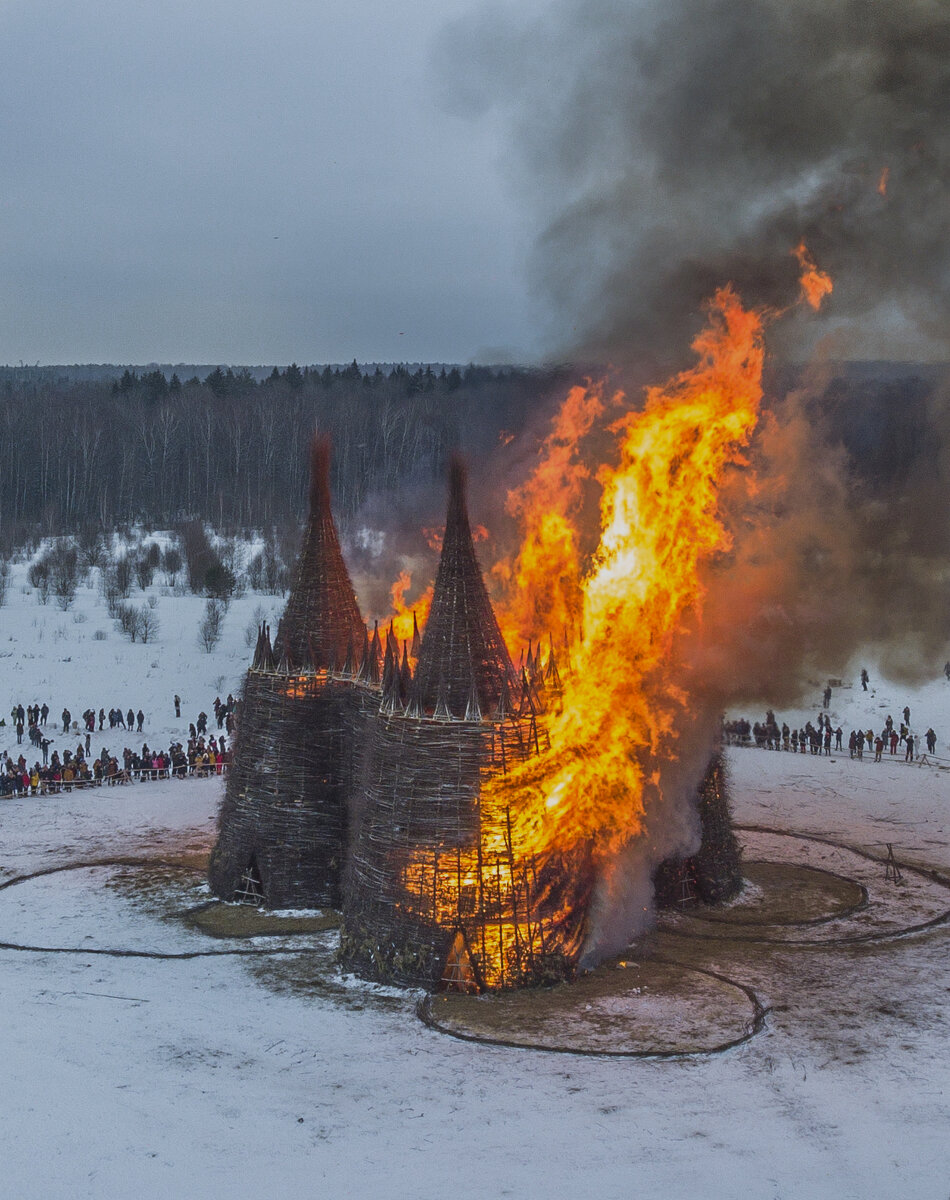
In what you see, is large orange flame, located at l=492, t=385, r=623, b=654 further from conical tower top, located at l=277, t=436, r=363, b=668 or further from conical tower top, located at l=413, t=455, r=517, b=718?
conical tower top, located at l=413, t=455, r=517, b=718


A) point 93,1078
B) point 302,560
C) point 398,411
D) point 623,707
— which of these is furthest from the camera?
point 398,411

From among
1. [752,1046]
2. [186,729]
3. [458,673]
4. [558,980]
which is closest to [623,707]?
[458,673]

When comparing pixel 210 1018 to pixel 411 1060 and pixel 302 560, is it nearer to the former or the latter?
pixel 411 1060

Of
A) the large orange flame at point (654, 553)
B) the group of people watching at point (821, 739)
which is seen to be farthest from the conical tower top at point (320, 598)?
the group of people watching at point (821, 739)

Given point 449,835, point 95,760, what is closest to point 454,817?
point 449,835

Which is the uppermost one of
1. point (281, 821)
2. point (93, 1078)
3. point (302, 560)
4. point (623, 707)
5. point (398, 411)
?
point (398, 411)

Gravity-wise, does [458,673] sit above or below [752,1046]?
above

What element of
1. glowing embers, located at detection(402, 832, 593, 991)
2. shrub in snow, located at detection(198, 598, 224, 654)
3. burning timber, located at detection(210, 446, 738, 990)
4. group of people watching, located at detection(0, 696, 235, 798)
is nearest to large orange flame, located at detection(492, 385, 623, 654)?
burning timber, located at detection(210, 446, 738, 990)

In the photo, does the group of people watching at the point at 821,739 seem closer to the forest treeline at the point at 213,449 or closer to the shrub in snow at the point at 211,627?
the forest treeline at the point at 213,449
